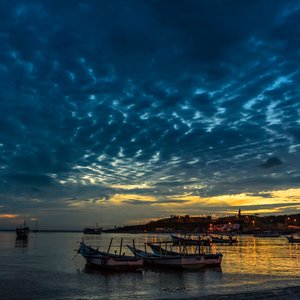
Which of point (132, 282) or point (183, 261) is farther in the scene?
point (183, 261)

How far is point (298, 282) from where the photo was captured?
37969 millimetres

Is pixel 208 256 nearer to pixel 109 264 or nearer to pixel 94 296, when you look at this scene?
pixel 109 264

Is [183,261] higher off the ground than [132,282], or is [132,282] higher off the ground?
[183,261]

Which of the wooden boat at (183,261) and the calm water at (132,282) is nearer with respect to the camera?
the calm water at (132,282)

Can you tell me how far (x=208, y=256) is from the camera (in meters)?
52.6

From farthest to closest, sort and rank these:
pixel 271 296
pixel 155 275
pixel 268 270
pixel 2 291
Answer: pixel 268 270, pixel 155 275, pixel 2 291, pixel 271 296

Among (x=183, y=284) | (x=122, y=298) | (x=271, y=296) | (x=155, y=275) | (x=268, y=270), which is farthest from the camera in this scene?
(x=268, y=270)

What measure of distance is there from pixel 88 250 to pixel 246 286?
1102 inches

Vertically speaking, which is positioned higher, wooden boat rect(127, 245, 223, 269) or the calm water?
wooden boat rect(127, 245, 223, 269)

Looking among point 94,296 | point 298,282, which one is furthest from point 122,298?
point 298,282

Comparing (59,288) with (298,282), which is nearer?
(59,288)

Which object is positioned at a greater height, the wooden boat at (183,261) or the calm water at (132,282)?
the wooden boat at (183,261)

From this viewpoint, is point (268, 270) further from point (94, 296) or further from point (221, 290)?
point (94, 296)

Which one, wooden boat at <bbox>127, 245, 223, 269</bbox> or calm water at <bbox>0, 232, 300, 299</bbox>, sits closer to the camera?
calm water at <bbox>0, 232, 300, 299</bbox>
